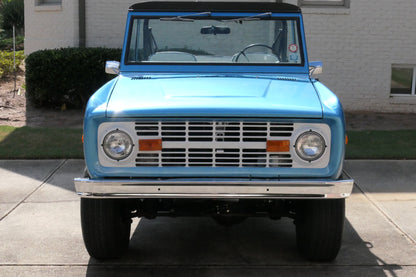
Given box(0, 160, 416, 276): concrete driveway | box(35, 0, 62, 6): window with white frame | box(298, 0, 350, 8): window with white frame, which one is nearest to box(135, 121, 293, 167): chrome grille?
box(0, 160, 416, 276): concrete driveway

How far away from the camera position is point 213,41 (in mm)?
5812

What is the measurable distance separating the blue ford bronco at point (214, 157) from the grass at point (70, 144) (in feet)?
11.5

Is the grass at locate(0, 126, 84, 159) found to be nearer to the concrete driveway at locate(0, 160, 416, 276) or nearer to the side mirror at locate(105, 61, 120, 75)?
the concrete driveway at locate(0, 160, 416, 276)

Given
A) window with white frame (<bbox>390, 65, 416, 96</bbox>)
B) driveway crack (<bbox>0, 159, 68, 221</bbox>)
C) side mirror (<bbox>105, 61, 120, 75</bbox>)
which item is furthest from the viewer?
window with white frame (<bbox>390, 65, 416, 96</bbox>)

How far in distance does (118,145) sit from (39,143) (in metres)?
4.90

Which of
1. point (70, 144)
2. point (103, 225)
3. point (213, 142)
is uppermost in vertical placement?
point (213, 142)

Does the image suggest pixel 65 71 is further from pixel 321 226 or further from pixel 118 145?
pixel 321 226

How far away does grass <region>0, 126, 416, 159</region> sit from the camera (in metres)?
8.38

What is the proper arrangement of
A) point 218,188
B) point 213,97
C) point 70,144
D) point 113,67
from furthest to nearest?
point 70,144 → point 113,67 → point 213,97 → point 218,188

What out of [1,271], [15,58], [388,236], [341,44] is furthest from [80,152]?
[15,58]

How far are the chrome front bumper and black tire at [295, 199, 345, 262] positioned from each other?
1.13ft

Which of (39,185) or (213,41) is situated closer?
(213,41)

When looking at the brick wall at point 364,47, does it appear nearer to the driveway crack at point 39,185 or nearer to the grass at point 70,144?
the grass at point 70,144

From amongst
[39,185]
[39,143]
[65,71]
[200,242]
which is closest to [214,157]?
[200,242]
